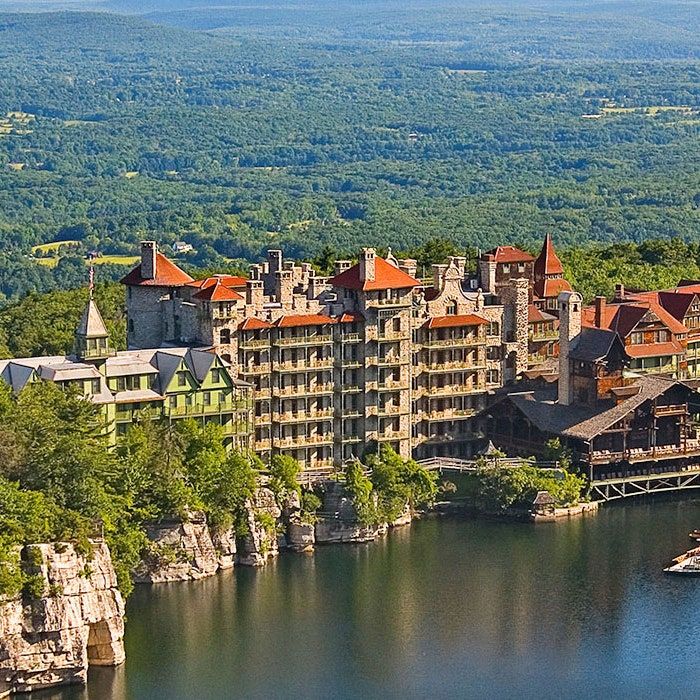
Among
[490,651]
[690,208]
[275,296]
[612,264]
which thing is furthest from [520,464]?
[690,208]

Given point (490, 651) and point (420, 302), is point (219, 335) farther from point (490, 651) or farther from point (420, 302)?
point (490, 651)

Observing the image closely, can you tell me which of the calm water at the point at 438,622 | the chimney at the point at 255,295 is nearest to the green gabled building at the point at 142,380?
the chimney at the point at 255,295

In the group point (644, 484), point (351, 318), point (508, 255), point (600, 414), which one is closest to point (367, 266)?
point (351, 318)

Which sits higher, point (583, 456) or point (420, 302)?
point (420, 302)

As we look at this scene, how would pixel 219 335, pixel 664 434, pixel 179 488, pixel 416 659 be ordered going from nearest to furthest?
pixel 416 659 < pixel 179 488 < pixel 219 335 < pixel 664 434

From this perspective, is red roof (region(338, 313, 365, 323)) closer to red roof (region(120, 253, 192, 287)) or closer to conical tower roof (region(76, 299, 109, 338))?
red roof (region(120, 253, 192, 287))

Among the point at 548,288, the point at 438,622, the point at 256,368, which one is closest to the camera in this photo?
the point at 438,622

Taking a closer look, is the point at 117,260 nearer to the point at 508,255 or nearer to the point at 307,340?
the point at 508,255
